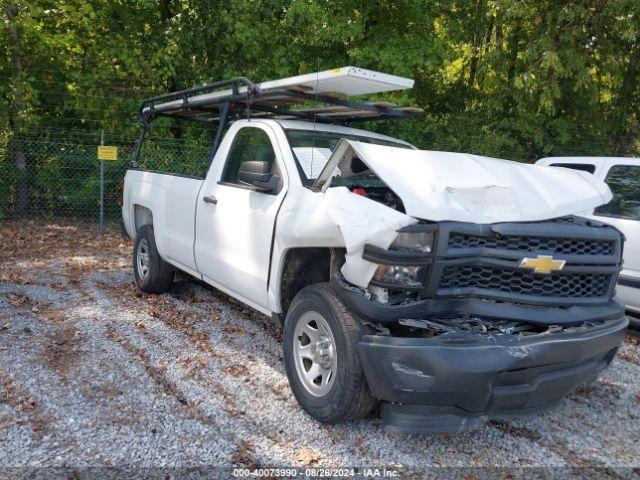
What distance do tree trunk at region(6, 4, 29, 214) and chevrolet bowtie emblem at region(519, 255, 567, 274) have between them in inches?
431

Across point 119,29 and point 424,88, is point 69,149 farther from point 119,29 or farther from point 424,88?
point 424,88

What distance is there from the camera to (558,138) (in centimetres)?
1298

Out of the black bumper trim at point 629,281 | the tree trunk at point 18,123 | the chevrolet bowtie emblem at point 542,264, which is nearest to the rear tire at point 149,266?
the chevrolet bowtie emblem at point 542,264

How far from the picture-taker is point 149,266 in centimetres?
594

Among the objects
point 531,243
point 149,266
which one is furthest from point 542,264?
point 149,266

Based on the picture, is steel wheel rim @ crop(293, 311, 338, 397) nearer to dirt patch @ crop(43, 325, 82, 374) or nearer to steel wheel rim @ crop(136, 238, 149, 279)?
dirt patch @ crop(43, 325, 82, 374)

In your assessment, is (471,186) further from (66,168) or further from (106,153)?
(66,168)

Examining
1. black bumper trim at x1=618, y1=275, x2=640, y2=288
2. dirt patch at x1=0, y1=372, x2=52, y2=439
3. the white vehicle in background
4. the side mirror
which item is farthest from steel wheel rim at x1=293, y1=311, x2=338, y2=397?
black bumper trim at x1=618, y1=275, x2=640, y2=288

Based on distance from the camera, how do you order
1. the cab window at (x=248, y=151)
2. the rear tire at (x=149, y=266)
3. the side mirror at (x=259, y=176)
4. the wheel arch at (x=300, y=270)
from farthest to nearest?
the rear tire at (x=149, y=266) < the cab window at (x=248, y=151) < the side mirror at (x=259, y=176) < the wheel arch at (x=300, y=270)

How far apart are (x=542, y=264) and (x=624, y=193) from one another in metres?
3.46

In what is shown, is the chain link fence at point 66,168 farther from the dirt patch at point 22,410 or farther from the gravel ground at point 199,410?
the dirt patch at point 22,410

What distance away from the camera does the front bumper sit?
2713 millimetres

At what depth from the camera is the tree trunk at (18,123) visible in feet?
36.2

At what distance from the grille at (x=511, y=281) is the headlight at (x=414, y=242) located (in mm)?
166
